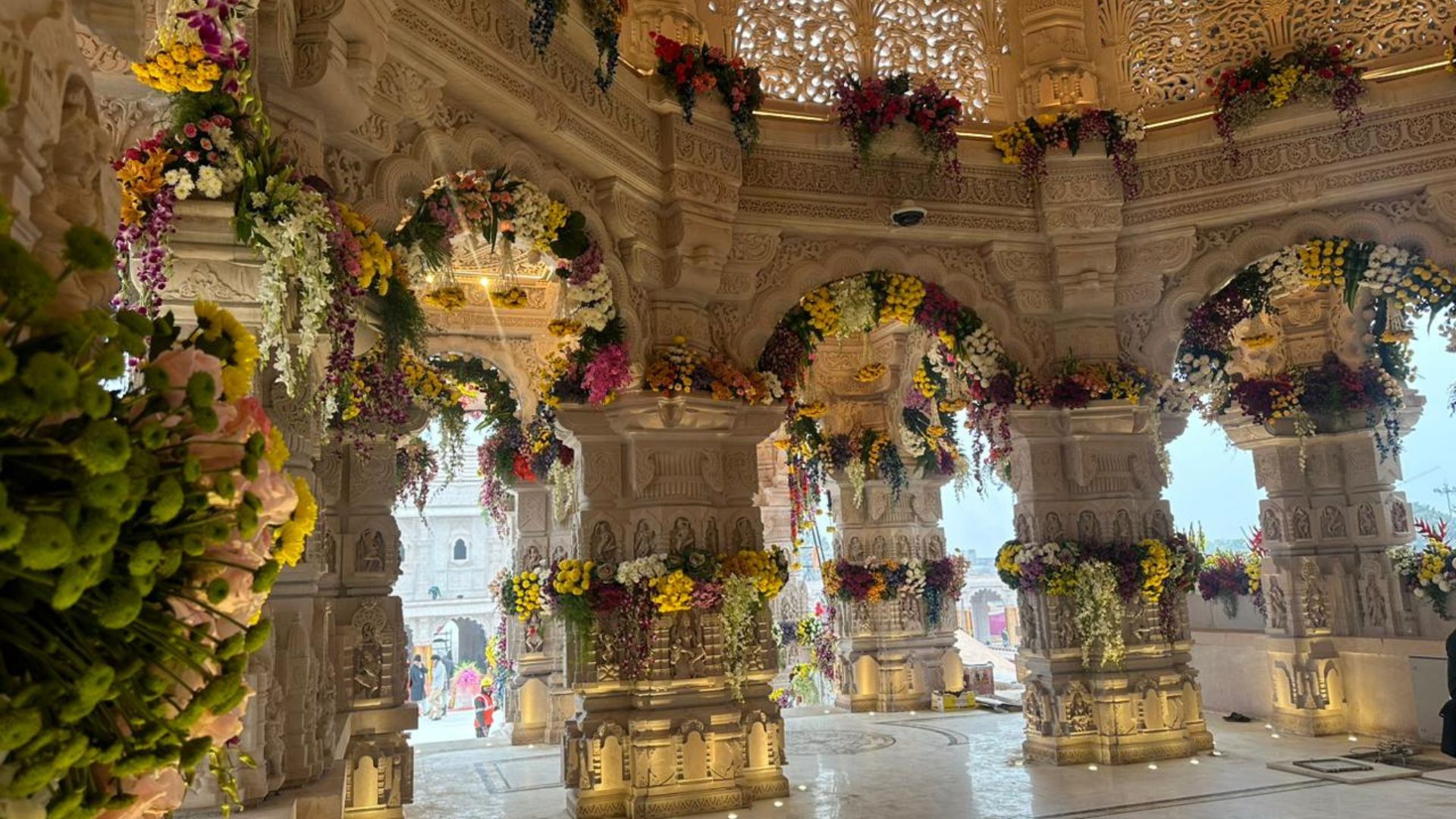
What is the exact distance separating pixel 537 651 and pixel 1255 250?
817cm

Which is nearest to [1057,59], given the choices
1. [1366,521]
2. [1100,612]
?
[1100,612]

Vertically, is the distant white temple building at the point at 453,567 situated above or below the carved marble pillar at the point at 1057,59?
below

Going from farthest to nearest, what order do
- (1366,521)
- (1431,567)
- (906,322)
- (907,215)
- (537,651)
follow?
(537,651) → (1366,521) → (1431,567) → (906,322) → (907,215)

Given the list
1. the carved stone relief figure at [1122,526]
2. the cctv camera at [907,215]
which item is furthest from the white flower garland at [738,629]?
the carved stone relief figure at [1122,526]

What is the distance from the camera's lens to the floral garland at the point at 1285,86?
7.29 m

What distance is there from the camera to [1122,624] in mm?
7887

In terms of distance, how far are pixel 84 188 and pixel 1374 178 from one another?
852 centimetres

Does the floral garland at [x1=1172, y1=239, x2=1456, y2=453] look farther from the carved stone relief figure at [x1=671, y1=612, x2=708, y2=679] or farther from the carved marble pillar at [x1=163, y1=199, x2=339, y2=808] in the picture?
the carved marble pillar at [x1=163, y1=199, x2=339, y2=808]

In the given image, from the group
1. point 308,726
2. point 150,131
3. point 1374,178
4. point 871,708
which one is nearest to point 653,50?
point 150,131

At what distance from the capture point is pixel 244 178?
3205mm

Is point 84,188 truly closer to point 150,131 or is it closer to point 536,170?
point 150,131

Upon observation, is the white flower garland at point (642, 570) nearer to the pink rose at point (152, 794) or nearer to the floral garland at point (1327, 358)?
the floral garland at point (1327, 358)

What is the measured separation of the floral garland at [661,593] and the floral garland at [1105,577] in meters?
2.51

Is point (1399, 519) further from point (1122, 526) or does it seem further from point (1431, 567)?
point (1122, 526)
